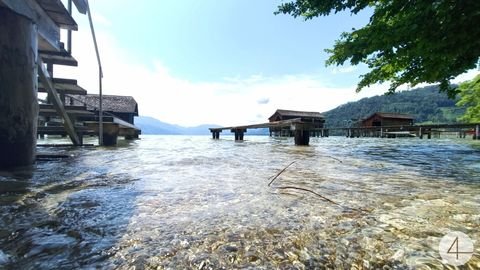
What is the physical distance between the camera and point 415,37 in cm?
590

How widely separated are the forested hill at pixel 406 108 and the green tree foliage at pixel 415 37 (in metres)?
97.4

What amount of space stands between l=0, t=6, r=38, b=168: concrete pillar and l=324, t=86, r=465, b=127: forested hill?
349 feet

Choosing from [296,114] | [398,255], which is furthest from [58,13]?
[296,114]

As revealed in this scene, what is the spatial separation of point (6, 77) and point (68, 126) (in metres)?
5.37

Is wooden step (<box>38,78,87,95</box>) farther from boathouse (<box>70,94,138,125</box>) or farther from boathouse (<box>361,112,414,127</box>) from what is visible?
boathouse (<box>361,112,414,127</box>)

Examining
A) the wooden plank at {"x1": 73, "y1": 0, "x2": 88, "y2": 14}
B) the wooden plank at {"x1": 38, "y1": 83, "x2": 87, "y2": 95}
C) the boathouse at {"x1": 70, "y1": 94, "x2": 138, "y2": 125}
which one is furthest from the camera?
the boathouse at {"x1": 70, "y1": 94, "x2": 138, "y2": 125}

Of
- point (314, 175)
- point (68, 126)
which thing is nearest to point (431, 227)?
point (314, 175)

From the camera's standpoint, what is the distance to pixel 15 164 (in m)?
4.04

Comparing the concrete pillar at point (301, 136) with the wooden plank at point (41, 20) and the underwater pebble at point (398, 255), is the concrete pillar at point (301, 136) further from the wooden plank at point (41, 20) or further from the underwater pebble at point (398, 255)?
the underwater pebble at point (398, 255)

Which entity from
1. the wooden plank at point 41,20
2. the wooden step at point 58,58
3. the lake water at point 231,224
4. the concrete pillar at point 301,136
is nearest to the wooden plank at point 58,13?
the wooden plank at point 41,20

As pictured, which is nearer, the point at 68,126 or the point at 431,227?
the point at 431,227

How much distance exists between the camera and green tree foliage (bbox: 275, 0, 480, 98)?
16.9ft

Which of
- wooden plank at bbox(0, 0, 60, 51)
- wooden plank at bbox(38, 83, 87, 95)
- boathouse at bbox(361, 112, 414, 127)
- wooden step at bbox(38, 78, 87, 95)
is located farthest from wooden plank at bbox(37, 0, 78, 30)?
boathouse at bbox(361, 112, 414, 127)

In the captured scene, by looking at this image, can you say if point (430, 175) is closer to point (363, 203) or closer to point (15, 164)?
point (363, 203)
